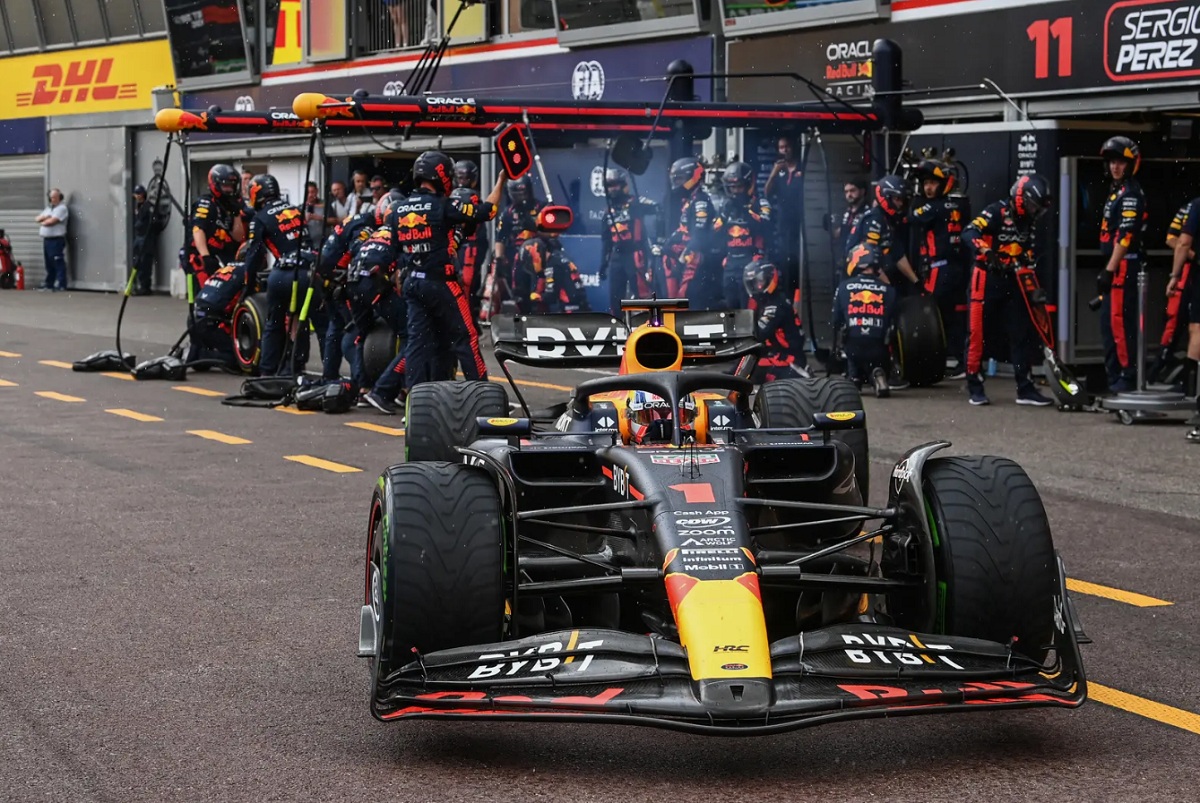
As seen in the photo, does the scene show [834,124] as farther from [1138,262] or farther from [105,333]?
[105,333]

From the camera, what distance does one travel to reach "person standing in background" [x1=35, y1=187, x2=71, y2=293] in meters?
33.5

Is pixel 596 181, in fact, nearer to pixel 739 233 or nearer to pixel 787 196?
pixel 787 196

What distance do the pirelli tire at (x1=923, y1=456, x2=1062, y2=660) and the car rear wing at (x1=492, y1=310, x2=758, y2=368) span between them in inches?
116

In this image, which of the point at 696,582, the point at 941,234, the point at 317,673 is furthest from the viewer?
the point at 941,234

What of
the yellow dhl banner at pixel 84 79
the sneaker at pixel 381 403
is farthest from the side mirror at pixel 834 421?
the yellow dhl banner at pixel 84 79

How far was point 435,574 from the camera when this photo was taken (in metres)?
5.00

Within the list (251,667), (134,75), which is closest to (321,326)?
(251,667)

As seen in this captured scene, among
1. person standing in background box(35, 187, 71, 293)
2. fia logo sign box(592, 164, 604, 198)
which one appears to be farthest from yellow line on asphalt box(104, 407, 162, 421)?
person standing in background box(35, 187, 71, 293)

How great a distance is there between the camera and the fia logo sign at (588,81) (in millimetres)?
22031

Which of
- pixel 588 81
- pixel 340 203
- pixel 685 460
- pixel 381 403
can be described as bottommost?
pixel 381 403

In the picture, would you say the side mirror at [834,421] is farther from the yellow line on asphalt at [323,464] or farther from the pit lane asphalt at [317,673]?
the yellow line on asphalt at [323,464]

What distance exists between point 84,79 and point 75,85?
358 millimetres

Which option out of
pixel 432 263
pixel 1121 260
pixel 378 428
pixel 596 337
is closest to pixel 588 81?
pixel 1121 260

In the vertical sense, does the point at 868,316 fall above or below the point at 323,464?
above
